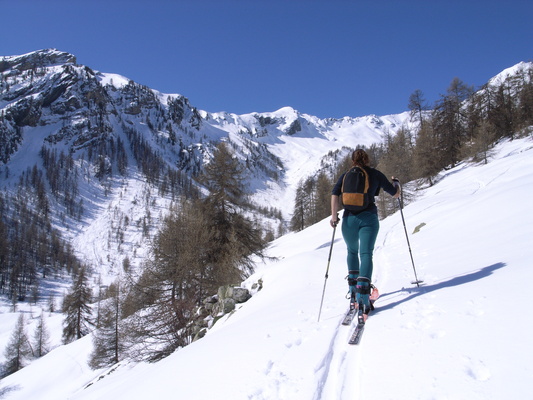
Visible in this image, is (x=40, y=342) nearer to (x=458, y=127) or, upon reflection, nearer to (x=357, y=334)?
(x=357, y=334)

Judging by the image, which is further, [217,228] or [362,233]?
[217,228]

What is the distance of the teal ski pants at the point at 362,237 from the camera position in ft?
13.9

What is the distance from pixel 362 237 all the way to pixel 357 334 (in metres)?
1.34

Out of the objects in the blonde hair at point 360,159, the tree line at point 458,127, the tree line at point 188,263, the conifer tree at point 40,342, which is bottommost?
the conifer tree at point 40,342

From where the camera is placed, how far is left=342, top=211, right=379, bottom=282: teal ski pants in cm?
422

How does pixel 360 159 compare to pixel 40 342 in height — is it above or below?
above

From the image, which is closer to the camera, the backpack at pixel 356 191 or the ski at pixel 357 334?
the ski at pixel 357 334

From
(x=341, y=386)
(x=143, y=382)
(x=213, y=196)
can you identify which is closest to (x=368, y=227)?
(x=341, y=386)

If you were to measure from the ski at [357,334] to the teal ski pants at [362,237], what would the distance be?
0.66 m

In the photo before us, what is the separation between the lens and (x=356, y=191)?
4.32 meters

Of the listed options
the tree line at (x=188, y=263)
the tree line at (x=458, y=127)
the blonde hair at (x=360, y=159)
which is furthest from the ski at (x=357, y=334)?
the tree line at (x=458, y=127)

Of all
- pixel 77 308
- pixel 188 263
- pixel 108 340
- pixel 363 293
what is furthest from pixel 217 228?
pixel 77 308

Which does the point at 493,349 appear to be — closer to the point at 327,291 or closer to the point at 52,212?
the point at 327,291

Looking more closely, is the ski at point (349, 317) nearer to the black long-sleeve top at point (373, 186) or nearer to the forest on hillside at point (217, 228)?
the black long-sleeve top at point (373, 186)
